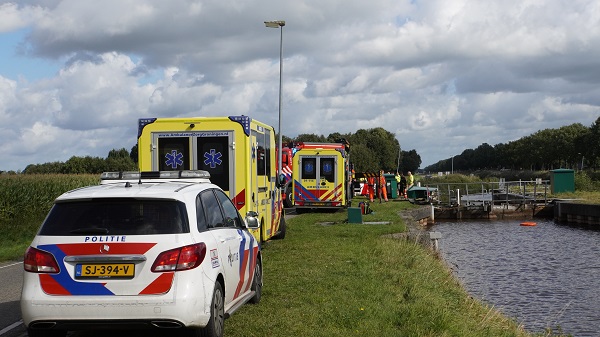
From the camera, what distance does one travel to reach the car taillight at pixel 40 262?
661 centimetres

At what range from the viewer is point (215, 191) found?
8492mm

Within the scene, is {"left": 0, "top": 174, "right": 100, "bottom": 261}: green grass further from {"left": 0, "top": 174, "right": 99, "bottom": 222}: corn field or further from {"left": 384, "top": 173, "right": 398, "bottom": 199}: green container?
{"left": 384, "top": 173, "right": 398, "bottom": 199}: green container

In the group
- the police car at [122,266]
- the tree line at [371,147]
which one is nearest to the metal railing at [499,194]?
the police car at [122,266]

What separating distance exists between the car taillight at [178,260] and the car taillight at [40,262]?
0.92 m

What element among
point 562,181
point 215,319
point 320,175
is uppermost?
point 320,175

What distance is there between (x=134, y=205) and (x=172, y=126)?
7402 mm

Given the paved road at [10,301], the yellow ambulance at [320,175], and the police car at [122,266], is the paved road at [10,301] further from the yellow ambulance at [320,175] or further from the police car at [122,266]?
the yellow ambulance at [320,175]

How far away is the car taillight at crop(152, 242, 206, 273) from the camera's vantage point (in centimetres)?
657

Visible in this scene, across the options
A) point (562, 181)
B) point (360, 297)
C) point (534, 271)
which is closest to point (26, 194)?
point (534, 271)

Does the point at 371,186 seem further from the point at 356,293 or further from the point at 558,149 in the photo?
the point at 558,149

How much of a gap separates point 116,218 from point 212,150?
722 centimetres

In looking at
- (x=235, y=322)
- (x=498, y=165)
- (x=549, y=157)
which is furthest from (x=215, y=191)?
(x=498, y=165)

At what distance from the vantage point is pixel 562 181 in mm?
51062

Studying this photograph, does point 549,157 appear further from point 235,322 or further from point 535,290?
point 235,322
